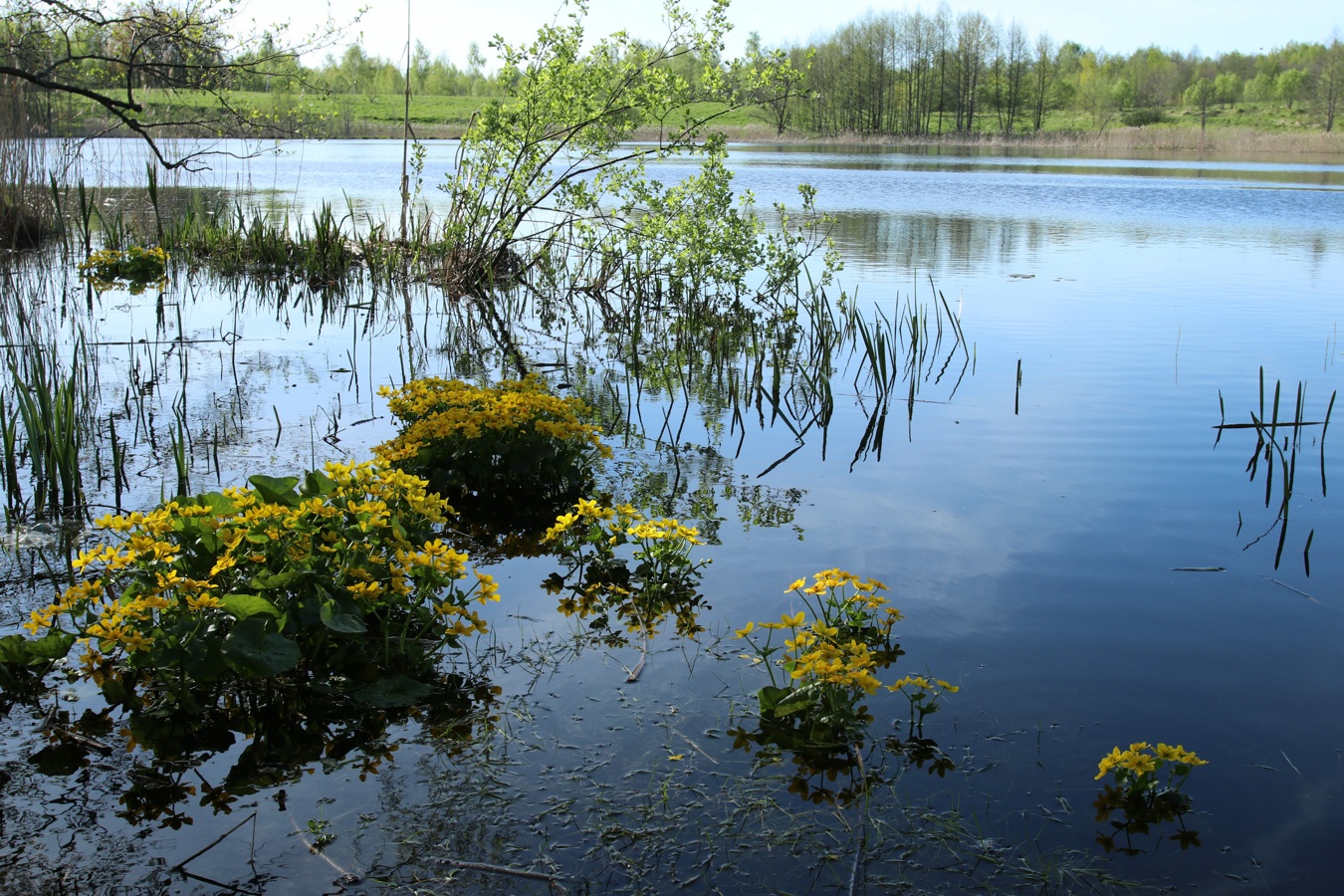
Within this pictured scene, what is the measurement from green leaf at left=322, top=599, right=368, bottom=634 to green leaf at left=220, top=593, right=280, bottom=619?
→ 0.56 ft

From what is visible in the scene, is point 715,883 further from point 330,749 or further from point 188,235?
point 188,235

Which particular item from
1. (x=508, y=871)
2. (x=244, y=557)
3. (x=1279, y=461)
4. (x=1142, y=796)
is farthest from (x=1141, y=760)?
(x=1279, y=461)

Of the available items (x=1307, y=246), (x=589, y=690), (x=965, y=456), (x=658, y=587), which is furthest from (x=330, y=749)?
(x=1307, y=246)

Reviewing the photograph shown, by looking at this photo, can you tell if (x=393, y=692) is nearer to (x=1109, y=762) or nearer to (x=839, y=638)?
(x=839, y=638)

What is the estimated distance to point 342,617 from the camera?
11.2ft

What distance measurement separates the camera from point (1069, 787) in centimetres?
319

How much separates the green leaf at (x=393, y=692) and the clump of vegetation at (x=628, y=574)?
886mm

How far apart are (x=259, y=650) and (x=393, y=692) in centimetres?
48

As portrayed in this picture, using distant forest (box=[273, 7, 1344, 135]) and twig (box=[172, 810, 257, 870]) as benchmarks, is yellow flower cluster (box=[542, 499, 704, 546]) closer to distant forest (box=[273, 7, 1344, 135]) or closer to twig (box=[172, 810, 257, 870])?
twig (box=[172, 810, 257, 870])

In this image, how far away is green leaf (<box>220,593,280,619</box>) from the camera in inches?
127

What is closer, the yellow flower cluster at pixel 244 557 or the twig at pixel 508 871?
the twig at pixel 508 871

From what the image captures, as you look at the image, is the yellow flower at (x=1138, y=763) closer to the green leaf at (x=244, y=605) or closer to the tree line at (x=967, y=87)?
the green leaf at (x=244, y=605)

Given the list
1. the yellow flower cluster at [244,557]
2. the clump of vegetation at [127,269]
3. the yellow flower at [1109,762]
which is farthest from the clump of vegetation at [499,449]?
the clump of vegetation at [127,269]

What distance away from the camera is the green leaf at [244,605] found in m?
3.22
